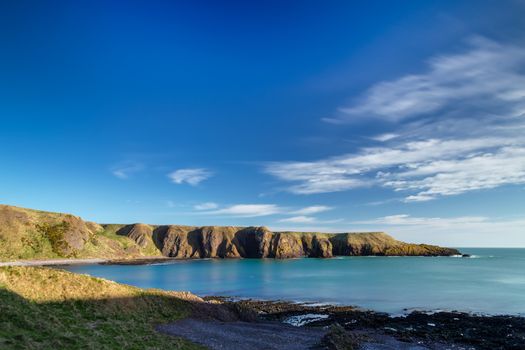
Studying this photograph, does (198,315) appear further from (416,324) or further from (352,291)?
(352,291)

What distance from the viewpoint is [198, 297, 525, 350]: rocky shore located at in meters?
38.7

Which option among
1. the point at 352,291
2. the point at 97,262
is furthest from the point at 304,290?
the point at 97,262

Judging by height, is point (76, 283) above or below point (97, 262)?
above

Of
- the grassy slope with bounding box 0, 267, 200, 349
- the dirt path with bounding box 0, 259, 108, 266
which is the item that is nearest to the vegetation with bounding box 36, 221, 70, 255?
the dirt path with bounding box 0, 259, 108, 266

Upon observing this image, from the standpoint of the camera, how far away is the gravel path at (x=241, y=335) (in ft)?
→ 109

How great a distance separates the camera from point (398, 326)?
160 ft

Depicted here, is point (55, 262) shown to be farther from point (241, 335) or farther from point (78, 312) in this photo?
point (241, 335)

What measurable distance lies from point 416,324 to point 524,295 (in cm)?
4502

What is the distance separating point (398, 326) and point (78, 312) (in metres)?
40.1

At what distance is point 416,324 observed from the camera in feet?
164

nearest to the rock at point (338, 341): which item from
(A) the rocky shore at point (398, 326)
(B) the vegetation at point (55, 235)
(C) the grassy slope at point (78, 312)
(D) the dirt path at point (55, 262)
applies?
(A) the rocky shore at point (398, 326)

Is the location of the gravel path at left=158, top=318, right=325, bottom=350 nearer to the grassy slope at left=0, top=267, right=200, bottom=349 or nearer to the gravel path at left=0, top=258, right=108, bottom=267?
the grassy slope at left=0, top=267, right=200, bottom=349

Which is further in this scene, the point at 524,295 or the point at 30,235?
the point at 30,235

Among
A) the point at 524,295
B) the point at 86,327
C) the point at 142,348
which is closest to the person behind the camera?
the point at 142,348
